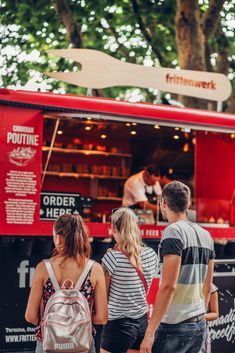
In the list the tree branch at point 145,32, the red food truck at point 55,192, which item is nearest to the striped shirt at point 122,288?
the red food truck at point 55,192

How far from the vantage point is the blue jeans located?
5.61 meters

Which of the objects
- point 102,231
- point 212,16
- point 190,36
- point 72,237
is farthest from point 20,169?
point 212,16

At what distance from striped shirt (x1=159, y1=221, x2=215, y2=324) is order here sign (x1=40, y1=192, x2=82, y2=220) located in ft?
11.1

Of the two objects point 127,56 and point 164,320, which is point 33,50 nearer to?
point 127,56

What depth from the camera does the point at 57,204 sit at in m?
9.07

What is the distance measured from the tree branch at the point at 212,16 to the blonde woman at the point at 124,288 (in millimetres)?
10332

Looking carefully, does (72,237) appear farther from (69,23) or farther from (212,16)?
(69,23)

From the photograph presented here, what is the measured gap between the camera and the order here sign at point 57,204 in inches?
353

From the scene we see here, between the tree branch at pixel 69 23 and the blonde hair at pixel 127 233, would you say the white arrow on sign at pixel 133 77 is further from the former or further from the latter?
the tree branch at pixel 69 23

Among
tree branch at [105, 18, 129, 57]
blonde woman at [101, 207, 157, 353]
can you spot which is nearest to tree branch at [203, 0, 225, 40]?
tree branch at [105, 18, 129, 57]

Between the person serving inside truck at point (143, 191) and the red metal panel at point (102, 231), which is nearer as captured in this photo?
the red metal panel at point (102, 231)

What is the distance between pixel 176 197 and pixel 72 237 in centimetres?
76

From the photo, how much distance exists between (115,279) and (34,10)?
40.9 feet

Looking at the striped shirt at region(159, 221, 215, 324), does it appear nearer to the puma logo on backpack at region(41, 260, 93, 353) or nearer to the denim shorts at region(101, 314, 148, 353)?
the puma logo on backpack at region(41, 260, 93, 353)
